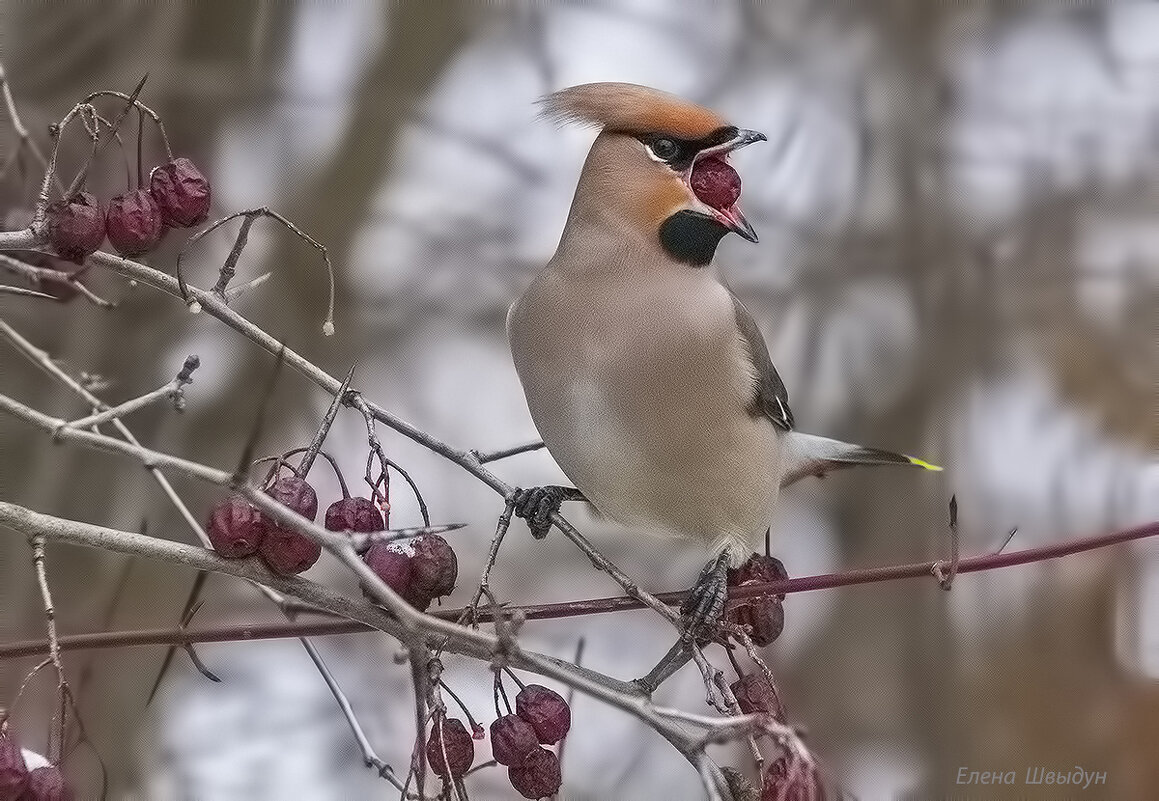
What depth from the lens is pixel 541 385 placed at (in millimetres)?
1558

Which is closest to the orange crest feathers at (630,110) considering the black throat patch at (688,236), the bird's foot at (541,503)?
the black throat patch at (688,236)

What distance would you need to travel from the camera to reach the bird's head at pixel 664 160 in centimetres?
142

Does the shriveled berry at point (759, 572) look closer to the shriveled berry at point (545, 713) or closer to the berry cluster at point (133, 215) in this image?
the shriveled berry at point (545, 713)

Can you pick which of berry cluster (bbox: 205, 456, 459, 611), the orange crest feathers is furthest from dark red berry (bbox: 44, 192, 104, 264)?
the orange crest feathers

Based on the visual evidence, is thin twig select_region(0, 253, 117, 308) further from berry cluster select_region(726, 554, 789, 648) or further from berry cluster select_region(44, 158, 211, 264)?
berry cluster select_region(726, 554, 789, 648)

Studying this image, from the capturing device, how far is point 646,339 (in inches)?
59.6

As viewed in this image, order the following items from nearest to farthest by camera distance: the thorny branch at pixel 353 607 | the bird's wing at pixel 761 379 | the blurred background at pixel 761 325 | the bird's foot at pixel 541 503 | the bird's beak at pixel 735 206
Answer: the thorny branch at pixel 353 607
the bird's beak at pixel 735 206
the bird's foot at pixel 541 503
the bird's wing at pixel 761 379
the blurred background at pixel 761 325

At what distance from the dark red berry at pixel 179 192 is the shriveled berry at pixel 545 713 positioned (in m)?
0.53

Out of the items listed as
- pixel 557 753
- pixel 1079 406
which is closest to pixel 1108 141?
pixel 1079 406

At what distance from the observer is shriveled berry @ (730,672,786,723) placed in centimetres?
112

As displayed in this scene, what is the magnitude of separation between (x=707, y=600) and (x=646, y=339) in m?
0.35

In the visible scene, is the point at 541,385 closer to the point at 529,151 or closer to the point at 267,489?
the point at 267,489

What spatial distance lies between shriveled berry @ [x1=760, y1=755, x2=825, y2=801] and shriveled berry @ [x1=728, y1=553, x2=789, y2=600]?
14.8 inches

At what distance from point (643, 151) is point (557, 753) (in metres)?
0.71
